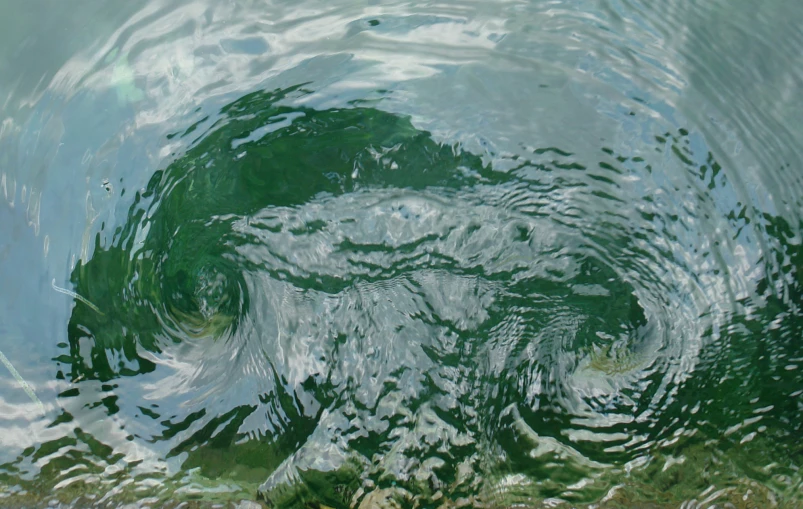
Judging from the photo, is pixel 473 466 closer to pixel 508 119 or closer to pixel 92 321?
pixel 508 119

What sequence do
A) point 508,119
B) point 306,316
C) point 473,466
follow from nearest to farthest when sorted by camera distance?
point 473,466 < point 306,316 < point 508,119

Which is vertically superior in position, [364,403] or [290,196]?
[290,196]

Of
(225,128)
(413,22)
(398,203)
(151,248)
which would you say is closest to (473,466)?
(398,203)

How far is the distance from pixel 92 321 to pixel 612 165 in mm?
1944

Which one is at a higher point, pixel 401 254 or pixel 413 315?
pixel 401 254

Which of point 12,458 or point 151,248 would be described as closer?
point 12,458

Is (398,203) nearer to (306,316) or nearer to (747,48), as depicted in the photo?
(306,316)

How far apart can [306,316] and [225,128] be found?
78 centimetres


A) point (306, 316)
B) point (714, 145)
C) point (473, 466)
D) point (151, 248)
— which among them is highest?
point (151, 248)

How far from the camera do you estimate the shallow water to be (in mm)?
1991

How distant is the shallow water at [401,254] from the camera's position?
1991mm

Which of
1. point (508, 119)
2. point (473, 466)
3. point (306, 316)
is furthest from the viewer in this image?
point (508, 119)

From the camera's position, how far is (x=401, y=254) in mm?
2160

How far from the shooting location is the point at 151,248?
2.18 metres
